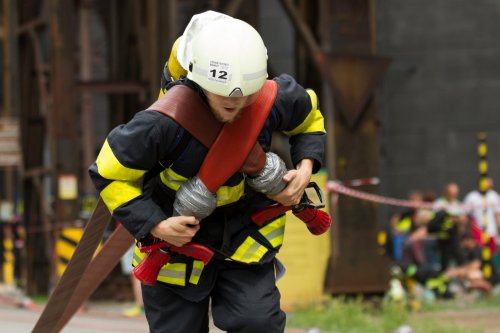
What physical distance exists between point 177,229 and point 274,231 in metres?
0.52

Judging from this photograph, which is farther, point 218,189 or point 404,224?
point 404,224

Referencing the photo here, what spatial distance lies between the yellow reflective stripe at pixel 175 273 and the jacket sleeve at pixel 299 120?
620 millimetres

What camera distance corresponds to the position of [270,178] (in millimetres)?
4418

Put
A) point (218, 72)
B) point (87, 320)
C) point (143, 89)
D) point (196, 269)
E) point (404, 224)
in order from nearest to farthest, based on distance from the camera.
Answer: point (218, 72) < point (196, 269) < point (87, 320) < point (143, 89) < point (404, 224)

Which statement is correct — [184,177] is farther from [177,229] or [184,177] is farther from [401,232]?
[401,232]

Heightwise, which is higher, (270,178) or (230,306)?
(270,178)

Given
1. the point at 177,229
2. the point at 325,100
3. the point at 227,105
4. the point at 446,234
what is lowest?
the point at 446,234

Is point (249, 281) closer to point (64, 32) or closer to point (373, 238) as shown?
point (373, 238)

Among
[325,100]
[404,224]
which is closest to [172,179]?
[325,100]

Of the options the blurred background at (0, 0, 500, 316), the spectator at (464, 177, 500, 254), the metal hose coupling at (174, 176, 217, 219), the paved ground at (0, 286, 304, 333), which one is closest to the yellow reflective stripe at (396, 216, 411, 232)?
the blurred background at (0, 0, 500, 316)

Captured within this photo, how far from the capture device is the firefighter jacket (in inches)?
168

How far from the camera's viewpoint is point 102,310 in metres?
12.5

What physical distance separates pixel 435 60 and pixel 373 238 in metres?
9.33

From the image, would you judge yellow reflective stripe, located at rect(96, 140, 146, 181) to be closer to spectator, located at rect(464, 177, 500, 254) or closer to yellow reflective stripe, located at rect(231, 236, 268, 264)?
yellow reflective stripe, located at rect(231, 236, 268, 264)
